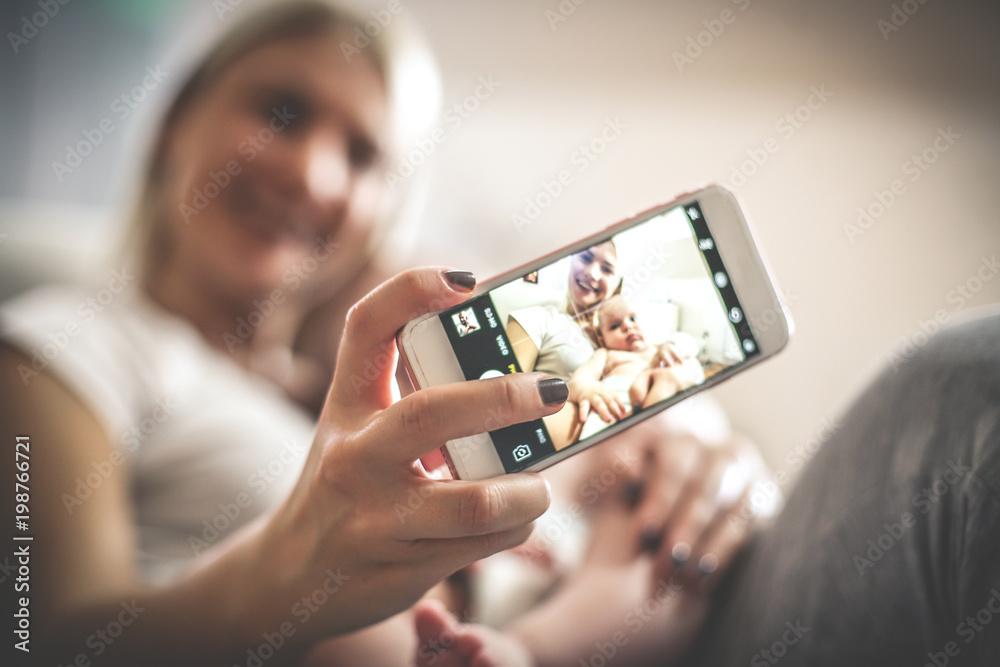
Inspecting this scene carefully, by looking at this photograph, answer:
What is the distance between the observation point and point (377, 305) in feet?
1.03

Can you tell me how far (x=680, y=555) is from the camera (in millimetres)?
569

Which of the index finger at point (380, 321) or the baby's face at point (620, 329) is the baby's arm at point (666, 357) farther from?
the index finger at point (380, 321)

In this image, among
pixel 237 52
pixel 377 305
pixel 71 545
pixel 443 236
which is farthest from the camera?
pixel 443 236

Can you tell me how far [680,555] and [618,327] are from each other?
319mm

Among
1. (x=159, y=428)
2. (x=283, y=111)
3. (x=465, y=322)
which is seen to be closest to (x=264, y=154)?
(x=283, y=111)

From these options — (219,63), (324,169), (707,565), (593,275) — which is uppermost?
(219,63)

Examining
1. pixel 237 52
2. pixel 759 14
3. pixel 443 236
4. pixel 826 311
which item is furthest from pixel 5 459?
pixel 759 14

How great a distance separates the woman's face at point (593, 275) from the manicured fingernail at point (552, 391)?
97 mm

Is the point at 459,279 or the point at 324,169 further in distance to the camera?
the point at 324,169

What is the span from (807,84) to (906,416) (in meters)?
0.96

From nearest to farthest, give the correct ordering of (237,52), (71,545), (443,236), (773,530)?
(71,545) < (773,530) < (237,52) < (443,236)

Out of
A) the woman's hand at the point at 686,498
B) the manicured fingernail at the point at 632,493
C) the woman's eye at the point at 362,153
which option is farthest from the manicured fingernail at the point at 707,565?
the woman's eye at the point at 362,153

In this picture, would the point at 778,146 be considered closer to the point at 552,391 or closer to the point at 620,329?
the point at 620,329

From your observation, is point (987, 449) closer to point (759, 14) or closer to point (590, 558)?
point (590, 558)
